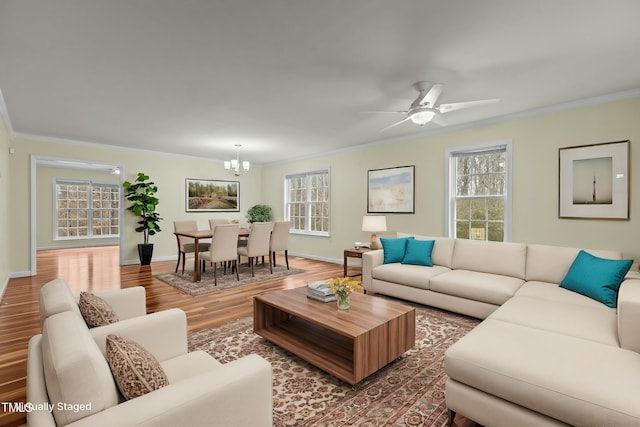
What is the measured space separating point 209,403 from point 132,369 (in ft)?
1.07

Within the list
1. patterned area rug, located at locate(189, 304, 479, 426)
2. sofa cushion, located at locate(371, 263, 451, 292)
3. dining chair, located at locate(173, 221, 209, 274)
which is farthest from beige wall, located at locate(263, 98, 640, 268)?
dining chair, located at locate(173, 221, 209, 274)

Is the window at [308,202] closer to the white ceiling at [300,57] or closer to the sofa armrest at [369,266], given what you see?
the sofa armrest at [369,266]

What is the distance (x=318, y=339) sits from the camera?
251 cm

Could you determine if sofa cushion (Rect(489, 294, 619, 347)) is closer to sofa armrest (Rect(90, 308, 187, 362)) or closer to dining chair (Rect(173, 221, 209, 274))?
sofa armrest (Rect(90, 308, 187, 362))

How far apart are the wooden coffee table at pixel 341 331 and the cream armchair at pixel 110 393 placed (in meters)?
0.90

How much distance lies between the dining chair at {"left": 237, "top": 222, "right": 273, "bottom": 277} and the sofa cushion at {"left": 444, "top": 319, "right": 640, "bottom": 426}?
409 centimetres

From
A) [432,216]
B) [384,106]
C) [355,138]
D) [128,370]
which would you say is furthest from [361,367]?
[355,138]

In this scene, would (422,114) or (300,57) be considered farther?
(422,114)

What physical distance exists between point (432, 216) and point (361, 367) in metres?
3.52

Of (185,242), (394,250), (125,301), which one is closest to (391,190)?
(394,250)

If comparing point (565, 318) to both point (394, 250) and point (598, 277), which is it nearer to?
point (598, 277)

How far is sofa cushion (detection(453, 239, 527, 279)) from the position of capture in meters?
3.46

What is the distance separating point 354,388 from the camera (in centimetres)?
204

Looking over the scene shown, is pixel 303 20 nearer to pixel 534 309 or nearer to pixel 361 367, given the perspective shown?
pixel 361 367
